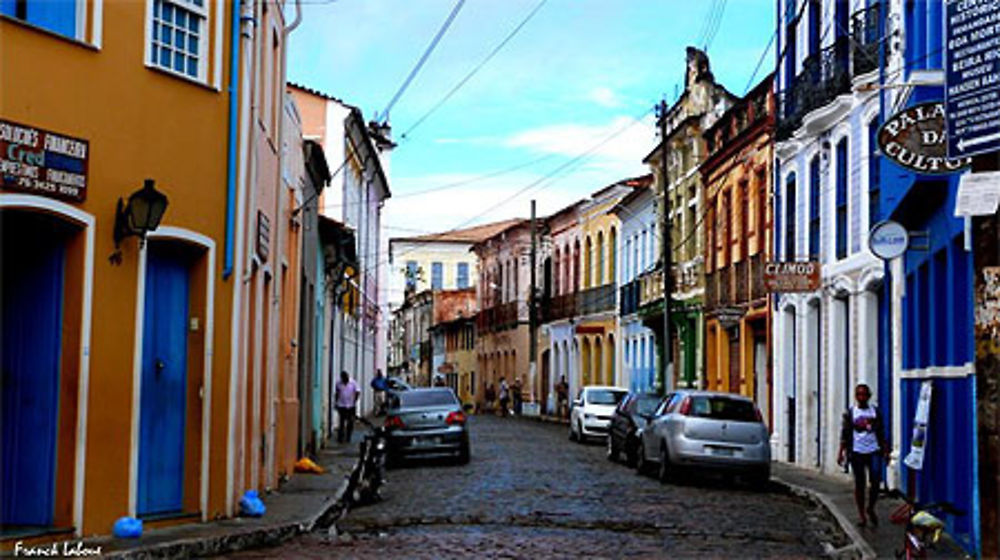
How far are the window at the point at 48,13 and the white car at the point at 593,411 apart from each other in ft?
78.8

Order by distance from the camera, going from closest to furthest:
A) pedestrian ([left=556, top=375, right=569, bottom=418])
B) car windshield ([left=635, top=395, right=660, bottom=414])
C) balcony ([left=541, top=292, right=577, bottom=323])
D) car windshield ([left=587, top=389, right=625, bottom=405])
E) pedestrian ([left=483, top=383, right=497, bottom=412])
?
car windshield ([left=635, top=395, right=660, bottom=414])
car windshield ([left=587, top=389, right=625, bottom=405])
pedestrian ([left=556, top=375, right=569, bottom=418])
balcony ([left=541, top=292, right=577, bottom=323])
pedestrian ([left=483, top=383, right=497, bottom=412])

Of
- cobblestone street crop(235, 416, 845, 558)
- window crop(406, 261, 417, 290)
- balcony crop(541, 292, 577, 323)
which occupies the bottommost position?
cobblestone street crop(235, 416, 845, 558)

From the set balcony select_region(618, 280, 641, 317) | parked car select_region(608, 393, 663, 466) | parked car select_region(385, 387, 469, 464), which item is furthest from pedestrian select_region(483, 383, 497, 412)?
parked car select_region(385, 387, 469, 464)

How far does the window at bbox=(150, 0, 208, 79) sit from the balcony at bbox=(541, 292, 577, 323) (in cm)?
4310

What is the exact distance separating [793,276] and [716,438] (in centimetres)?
340

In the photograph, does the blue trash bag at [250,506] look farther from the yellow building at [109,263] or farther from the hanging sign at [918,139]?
the hanging sign at [918,139]

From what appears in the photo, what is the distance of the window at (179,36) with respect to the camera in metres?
13.7

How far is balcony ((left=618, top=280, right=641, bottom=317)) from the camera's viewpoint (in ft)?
152

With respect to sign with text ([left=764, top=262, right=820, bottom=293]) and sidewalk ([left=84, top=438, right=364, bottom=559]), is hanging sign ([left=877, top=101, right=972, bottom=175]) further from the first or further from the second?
sign with text ([left=764, top=262, right=820, bottom=293])

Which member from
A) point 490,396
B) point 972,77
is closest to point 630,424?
point 972,77

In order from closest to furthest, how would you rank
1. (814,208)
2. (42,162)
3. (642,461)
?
(42,162) → (642,461) → (814,208)

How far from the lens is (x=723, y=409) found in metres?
22.3

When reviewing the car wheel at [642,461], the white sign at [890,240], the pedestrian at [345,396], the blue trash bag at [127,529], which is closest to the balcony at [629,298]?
the pedestrian at [345,396]

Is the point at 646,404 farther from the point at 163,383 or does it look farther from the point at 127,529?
the point at 127,529
